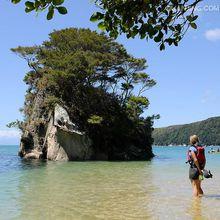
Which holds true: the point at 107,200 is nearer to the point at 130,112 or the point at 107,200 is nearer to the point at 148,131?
the point at 130,112

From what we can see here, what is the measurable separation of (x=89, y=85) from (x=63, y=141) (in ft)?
20.6

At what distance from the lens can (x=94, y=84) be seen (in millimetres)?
41531

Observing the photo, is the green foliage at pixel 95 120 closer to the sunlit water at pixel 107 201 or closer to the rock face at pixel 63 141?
the rock face at pixel 63 141

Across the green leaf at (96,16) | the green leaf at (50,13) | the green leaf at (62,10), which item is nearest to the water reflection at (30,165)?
the green leaf at (96,16)

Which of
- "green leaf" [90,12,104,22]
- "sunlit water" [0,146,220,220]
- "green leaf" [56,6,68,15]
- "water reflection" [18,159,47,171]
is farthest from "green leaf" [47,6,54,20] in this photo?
"water reflection" [18,159,47,171]

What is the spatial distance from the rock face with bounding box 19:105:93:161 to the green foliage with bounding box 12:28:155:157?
1352mm

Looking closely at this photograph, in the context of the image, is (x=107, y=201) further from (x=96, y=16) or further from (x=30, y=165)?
(x=30, y=165)

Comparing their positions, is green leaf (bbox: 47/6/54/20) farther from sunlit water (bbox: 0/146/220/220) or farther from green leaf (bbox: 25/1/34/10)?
sunlit water (bbox: 0/146/220/220)

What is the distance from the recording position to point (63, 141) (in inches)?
1473

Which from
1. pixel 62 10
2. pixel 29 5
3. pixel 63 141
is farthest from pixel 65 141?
pixel 62 10

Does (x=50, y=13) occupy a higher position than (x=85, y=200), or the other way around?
(x=50, y=13)

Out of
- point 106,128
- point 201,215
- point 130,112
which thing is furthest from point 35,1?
point 130,112

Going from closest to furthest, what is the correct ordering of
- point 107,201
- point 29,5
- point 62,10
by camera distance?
point 62,10 < point 29,5 < point 107,201

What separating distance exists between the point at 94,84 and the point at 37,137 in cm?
750
